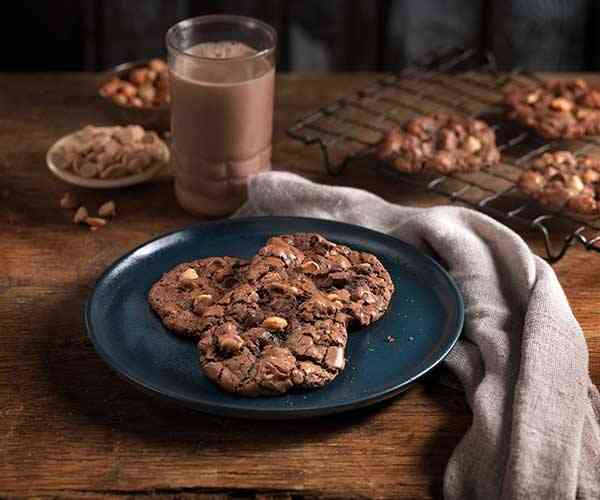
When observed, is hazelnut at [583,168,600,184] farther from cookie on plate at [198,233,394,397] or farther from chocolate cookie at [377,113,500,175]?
cookie on plate at [198,233,394,397]

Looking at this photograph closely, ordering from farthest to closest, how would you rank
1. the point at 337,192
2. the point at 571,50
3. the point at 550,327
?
the point at 571,50, the point at 337,192, the point at 550,327

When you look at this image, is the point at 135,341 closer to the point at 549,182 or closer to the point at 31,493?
the point at 31,493

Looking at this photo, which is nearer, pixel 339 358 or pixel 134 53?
pixel 339 358

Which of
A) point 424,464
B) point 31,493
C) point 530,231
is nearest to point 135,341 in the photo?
point 31,493

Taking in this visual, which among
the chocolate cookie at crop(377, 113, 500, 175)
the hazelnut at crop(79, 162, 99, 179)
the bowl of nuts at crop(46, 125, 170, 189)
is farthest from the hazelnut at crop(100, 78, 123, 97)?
the chocolate cookie at crop(377, 113, 500, 175)

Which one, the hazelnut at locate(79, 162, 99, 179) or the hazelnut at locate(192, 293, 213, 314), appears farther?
the hazelnut at locate(79, 162, 99, 179)

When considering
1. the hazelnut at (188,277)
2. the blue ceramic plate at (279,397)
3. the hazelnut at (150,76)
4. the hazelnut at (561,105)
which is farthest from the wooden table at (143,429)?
the hazelnut at (150,76)
